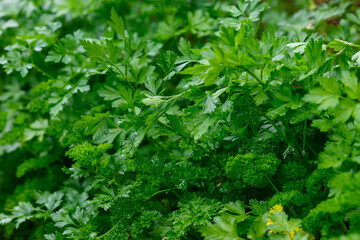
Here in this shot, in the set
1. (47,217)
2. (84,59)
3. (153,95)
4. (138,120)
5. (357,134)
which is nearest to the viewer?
(357,134)

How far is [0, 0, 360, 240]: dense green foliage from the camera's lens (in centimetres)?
87

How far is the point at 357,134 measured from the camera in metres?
0.88

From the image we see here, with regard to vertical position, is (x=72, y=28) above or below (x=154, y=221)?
above

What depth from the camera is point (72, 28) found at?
186 cm

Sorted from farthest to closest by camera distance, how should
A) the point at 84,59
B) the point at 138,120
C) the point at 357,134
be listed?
the point at 84,59 < the point at 138,120 < the point at 357,134

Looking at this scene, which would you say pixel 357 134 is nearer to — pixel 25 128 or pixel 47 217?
pixel 47 217

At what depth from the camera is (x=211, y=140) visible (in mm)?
1103

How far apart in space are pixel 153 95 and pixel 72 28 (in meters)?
1.00

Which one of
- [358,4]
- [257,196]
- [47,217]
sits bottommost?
[47,217]

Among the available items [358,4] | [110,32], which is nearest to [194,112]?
[110,32]

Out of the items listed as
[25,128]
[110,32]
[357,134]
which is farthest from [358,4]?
[25,128]

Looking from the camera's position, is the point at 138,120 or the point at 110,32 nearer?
the point at 138,120

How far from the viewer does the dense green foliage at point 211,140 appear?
0.87 meters

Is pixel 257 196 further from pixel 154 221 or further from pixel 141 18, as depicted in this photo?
pixel 141 18
